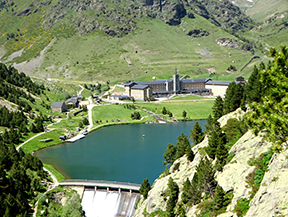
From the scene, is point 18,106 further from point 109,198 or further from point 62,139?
point 109,198

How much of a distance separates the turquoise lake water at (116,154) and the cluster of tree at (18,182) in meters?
10.3

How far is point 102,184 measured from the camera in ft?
215

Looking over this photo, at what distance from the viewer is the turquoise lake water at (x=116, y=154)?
74.0 m

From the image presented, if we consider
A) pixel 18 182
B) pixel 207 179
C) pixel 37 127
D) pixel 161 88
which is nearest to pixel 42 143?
pixel 37 127

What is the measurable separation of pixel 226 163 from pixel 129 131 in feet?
269

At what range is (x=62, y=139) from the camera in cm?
10375

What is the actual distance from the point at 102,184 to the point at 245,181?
141ft

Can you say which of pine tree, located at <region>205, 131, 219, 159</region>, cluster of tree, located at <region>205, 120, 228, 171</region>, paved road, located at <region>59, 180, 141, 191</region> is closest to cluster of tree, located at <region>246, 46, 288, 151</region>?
cluster of tree, located at <region>205, 120, 228, 171</region>

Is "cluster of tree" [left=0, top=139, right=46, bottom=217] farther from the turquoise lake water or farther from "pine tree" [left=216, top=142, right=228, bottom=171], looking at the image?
"pine tree" [left=216, top=142, right=228, bottom=171]

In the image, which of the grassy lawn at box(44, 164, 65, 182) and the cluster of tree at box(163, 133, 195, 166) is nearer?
the cluster of tree at box(163, 133, 195, 166)

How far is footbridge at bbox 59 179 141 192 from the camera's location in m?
63.9

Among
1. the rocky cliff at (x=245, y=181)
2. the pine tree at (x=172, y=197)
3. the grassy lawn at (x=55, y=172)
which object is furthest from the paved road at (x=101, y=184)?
the pine tree at (x=172, y=197)

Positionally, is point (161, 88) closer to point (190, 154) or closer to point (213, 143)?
point (190, 154)

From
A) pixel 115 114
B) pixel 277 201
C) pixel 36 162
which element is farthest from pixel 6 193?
pixel 115 114
